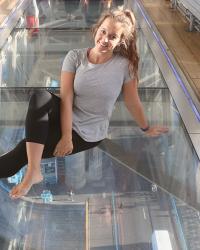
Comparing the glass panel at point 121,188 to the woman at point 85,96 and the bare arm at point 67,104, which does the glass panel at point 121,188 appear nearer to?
the woman at point 85,96

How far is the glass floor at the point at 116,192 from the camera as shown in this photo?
2.06 meters

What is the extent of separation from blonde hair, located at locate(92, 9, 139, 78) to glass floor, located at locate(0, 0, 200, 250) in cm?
41

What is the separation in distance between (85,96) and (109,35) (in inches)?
11.6

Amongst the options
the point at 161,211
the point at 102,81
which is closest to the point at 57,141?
the point at 102,81

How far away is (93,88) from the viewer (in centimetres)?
199

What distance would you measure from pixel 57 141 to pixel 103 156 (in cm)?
55

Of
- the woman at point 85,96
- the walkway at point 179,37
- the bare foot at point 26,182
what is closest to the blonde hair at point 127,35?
the woman at point 85,96

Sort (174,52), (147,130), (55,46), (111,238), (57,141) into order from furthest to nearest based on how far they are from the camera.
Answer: (55,46), (174,52), (147,130), (111,238), (57,141)

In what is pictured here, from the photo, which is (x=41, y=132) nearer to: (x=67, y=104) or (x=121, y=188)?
(x=67, y=104)

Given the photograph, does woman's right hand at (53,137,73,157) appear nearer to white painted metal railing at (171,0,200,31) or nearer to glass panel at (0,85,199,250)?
glass panel at (0,85,199,250)

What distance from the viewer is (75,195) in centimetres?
236

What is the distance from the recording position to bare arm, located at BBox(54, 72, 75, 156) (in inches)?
75.4

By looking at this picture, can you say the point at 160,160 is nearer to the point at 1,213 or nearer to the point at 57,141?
the point at 57,141

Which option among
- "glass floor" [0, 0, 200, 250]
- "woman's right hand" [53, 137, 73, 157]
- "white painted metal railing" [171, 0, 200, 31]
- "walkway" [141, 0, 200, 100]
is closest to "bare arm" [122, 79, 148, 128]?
"glass floor" [0, 0, 200, 250]
